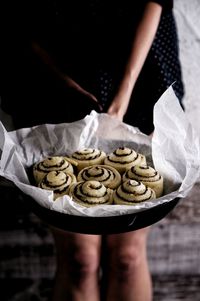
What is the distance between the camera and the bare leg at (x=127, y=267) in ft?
4.53

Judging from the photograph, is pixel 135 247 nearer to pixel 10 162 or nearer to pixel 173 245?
pixel 173 245

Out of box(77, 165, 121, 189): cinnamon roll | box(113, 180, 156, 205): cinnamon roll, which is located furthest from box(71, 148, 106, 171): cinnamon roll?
box(113, 180, 156, 205): cinnamon roll

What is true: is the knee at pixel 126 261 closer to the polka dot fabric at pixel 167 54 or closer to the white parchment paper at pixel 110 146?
the white parchment paper at pixel 110 146

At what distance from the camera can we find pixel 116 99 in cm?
167

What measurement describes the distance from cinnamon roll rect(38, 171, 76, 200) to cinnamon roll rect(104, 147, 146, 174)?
0.14 m

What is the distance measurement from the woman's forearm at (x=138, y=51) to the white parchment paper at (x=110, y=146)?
0.20 m

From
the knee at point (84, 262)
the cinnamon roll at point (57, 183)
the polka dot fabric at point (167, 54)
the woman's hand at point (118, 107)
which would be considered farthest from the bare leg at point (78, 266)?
the polka dot fabric at point (167, 54)

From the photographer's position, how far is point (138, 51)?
171 cm

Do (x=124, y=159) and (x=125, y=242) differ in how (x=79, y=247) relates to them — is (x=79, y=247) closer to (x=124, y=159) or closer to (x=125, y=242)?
(x=125, y=242)

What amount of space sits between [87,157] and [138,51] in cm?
54

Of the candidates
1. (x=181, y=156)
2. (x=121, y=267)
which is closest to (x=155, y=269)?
(x=121, y=267)

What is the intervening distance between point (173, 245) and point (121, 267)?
0.29 m

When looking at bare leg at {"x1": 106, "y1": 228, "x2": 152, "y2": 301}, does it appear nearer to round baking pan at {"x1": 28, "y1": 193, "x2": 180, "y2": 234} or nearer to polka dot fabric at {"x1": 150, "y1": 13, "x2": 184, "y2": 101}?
round baking pan at {"x1": 28, "y1": 193, "x2": 180, "y2": 234}

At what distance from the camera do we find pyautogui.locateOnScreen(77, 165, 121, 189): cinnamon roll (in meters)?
1.28
